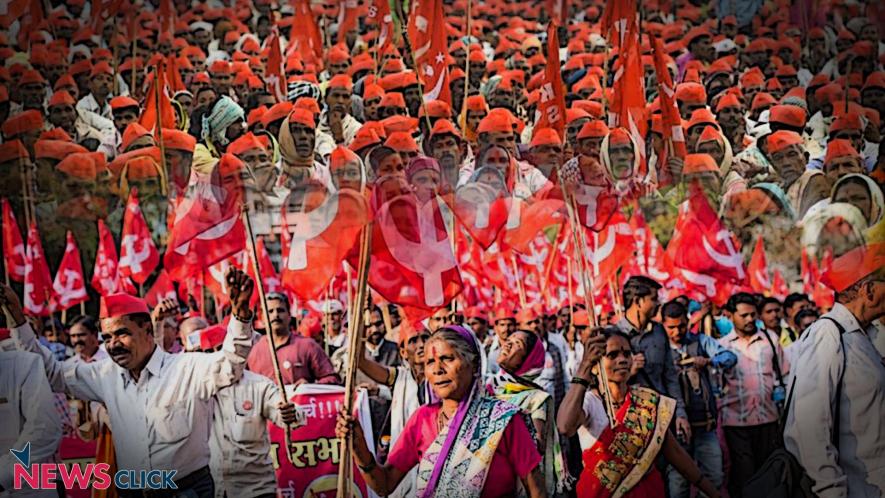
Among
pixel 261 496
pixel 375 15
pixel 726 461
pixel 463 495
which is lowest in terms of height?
pixel 726 461

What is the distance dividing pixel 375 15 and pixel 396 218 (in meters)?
3.41

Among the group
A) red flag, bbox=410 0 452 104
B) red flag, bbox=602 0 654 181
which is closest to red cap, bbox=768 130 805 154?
red flag, bbox=602 0 654 181

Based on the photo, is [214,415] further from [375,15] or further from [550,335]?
[375,15]

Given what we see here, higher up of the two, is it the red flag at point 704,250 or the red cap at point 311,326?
the red flag at point 704,250

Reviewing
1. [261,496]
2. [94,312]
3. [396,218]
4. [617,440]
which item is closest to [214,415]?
[261,496]

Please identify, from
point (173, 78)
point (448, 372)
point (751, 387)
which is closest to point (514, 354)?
point (448, 372)

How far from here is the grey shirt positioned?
570cm

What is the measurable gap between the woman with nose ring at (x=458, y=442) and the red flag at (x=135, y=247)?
3.28m

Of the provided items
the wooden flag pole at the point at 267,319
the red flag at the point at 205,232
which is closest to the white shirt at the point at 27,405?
the wooden flag pole at the point at 267,319

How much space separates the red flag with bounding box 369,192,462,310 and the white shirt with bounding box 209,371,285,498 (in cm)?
78

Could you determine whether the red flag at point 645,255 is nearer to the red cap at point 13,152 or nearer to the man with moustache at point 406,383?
the man with moustache at point 406,383

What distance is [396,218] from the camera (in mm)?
5602

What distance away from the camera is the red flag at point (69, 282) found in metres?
7.20

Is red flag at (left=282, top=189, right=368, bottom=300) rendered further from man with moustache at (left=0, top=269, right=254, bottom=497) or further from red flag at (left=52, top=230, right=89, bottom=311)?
red flag at (left=52, top=230, right=89, bottom=311)
